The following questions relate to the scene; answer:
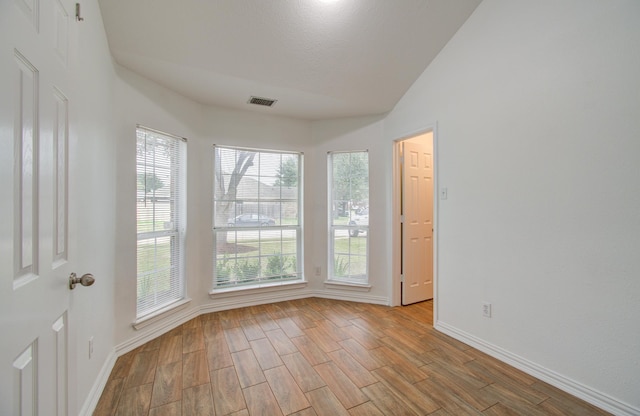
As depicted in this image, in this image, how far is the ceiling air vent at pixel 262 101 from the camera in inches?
118

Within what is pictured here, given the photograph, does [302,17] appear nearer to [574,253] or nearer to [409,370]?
[574,253]

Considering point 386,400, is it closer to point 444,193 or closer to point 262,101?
point 444,193

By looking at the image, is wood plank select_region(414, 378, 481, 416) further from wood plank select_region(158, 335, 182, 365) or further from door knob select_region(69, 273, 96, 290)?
door knob select_region(69, 273, 96, 290)

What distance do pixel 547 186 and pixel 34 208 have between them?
2.68m

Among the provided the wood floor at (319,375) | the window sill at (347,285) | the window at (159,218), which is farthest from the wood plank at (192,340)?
the window sill at (347,285)

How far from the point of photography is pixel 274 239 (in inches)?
139

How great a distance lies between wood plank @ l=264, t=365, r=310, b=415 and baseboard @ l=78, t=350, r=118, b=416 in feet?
3.35

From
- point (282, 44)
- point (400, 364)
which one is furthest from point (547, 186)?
point (282, 44)

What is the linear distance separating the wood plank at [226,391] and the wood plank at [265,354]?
0.23 meters

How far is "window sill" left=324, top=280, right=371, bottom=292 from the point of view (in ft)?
11.3

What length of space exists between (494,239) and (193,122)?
3120 millimetres

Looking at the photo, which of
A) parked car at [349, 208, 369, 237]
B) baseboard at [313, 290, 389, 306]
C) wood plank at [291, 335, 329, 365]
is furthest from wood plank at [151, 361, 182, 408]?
parked car at [349, 208, 369, 237]

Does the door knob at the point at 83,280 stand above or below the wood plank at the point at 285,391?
above

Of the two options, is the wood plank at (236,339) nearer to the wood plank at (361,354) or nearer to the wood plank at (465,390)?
the wood plank at (361,354)
